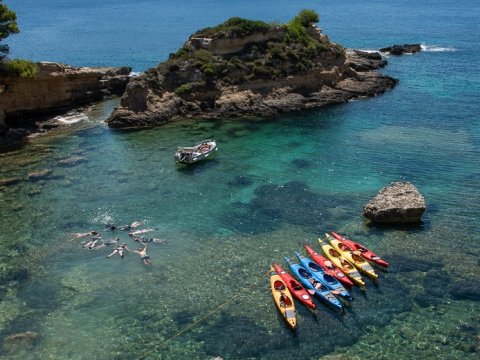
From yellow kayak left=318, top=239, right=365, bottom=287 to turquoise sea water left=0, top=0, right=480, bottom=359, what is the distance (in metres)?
0.90

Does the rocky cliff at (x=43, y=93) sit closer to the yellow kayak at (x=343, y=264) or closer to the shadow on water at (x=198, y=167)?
the shadow on water at (x=198, y=167)

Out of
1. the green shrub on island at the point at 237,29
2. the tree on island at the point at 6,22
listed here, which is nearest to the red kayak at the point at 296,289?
the green shrub on island at the point at 237,29

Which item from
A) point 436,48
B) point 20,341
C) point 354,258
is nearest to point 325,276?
point 354,258

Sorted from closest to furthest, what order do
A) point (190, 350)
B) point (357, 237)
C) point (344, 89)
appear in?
point (190, 350)
point (357, 237)
point (344, 89)

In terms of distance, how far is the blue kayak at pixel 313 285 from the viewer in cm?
3102

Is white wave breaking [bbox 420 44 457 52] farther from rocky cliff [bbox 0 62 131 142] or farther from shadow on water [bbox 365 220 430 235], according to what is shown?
shadow on water [bbox 365 220 430 235]

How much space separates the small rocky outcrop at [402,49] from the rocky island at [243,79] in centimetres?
2610

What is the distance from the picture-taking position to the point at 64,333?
2983 cm

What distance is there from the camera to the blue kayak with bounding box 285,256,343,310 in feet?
102

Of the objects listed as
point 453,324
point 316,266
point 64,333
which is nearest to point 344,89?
point 316,266

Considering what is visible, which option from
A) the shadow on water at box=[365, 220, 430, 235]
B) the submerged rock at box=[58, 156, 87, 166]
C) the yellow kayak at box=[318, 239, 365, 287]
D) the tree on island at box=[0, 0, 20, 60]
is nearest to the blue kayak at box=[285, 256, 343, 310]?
the yellow kayak at box=[318, 239, 365, 287]

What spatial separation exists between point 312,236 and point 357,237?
3528 millimetres

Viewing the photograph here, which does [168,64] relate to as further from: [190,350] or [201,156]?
[190,350]

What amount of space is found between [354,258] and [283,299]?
23.0ft
